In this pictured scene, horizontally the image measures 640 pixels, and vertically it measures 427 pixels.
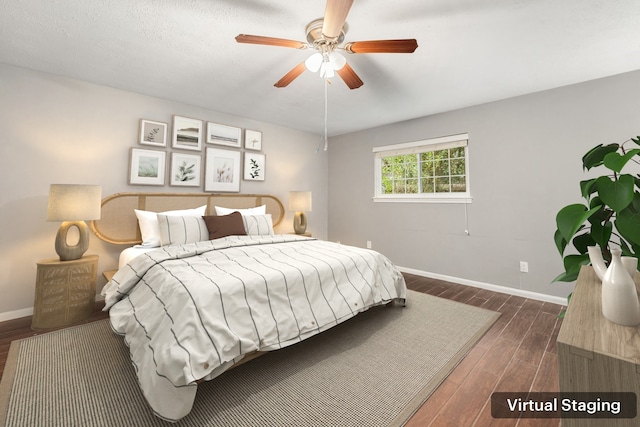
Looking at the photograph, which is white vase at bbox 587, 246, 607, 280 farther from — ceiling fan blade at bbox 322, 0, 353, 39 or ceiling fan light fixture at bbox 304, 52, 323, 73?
ceiling fan light fixture at bbox 304, 52, 323, 73

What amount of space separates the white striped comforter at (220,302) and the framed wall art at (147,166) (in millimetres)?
1340

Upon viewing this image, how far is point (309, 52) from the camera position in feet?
7.40

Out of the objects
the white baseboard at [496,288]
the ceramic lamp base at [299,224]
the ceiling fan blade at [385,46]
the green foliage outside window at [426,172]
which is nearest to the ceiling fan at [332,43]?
the ceiling fan blade at [385,46]

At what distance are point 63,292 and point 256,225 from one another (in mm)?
1817

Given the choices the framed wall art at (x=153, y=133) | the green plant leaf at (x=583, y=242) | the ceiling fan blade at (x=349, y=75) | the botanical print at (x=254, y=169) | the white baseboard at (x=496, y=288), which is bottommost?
the white baseboard at (x=496, y=288)

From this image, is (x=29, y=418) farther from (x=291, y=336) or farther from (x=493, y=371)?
(x=493, y=371)

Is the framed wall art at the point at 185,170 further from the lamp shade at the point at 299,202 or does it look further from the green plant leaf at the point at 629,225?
the green plant leaf at the point at 629,225

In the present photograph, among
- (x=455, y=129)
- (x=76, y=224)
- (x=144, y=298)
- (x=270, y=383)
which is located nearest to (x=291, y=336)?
(x=270, y=383)

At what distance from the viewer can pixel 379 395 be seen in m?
1.46

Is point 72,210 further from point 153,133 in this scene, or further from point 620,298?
point 620,298

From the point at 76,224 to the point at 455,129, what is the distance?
4433mm

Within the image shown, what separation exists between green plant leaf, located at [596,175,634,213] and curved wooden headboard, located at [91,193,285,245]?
363cm

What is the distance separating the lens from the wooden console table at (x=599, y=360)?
2.07 feet

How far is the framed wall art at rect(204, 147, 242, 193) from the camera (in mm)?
3580
